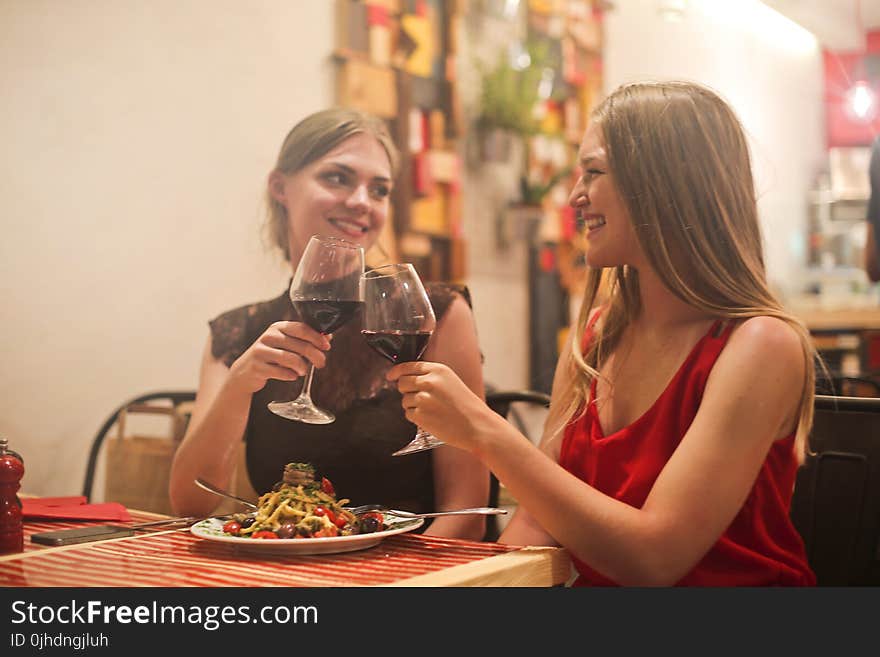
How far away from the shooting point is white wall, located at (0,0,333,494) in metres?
2.21

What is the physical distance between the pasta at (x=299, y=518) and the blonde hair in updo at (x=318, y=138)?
2.26 feet

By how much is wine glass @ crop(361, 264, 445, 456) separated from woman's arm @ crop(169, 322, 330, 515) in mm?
129

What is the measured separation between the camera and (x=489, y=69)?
13.1ft

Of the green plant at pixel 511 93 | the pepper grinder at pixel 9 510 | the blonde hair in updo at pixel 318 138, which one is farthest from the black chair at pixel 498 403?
the green plant at pixel 511 93

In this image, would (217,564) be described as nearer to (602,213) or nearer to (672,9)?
(602,213)

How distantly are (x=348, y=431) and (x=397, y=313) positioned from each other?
1.72 ft

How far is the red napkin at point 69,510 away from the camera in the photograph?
4.56ft

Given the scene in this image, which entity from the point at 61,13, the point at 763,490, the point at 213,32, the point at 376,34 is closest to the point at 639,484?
the point at 763,490

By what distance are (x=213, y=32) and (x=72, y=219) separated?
702mm

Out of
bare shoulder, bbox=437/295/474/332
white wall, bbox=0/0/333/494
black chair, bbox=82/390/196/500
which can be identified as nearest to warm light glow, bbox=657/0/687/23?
white wall, bbox=0/0/333/494

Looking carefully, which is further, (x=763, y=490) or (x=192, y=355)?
(x=192, y=355)

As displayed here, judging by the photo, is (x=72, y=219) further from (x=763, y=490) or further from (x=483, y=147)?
(x=483, y=147)

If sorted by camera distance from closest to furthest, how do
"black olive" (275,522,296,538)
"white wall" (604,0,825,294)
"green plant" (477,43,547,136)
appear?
1. "black olive" (275,522,296,538)
2. "green plant" (477,43,547,136)
3. "white wall" (604,0,825,294)

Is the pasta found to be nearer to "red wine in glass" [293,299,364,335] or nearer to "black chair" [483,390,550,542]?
"red wine in glass" [293,299,364,335]
